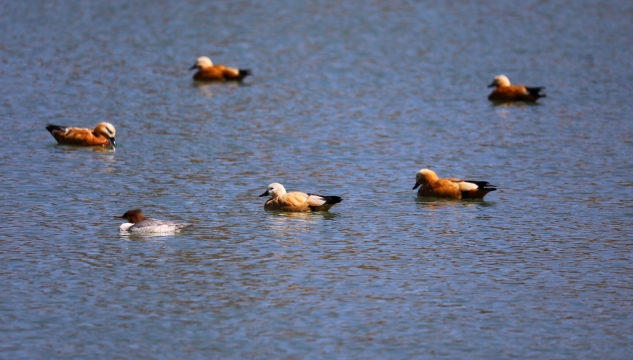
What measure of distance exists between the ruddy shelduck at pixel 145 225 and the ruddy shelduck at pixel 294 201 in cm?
173

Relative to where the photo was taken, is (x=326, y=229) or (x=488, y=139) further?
(x=488, y=139)

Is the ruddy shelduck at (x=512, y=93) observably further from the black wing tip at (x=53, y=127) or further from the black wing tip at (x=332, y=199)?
the black wing tip at (x=332, y=199)

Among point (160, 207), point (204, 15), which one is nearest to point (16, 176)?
point (160, 207)

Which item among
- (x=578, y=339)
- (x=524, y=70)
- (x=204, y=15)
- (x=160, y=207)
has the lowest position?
(x=578, y=339)

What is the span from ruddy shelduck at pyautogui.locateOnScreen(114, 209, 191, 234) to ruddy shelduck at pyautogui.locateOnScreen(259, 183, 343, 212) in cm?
173

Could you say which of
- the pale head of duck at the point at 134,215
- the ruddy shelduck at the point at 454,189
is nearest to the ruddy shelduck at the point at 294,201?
the ruddy shelduck at the point at 454,189

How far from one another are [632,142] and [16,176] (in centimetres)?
1131

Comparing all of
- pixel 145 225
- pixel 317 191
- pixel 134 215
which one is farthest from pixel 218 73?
pixel 145 225

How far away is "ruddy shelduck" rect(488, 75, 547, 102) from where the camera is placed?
85.1ft

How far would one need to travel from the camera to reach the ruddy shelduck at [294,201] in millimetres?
15727

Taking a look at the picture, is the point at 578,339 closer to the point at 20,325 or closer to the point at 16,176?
the point at 20,325

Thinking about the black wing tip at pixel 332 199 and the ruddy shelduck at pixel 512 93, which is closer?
the black wing tip at pixel 332 199

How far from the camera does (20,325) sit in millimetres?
10914

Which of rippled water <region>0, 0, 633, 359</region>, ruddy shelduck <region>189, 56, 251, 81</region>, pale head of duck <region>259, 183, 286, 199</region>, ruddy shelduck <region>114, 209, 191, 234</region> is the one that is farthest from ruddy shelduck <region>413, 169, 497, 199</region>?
ruddy shelduck <region>189, 56, 251, 81</region>
